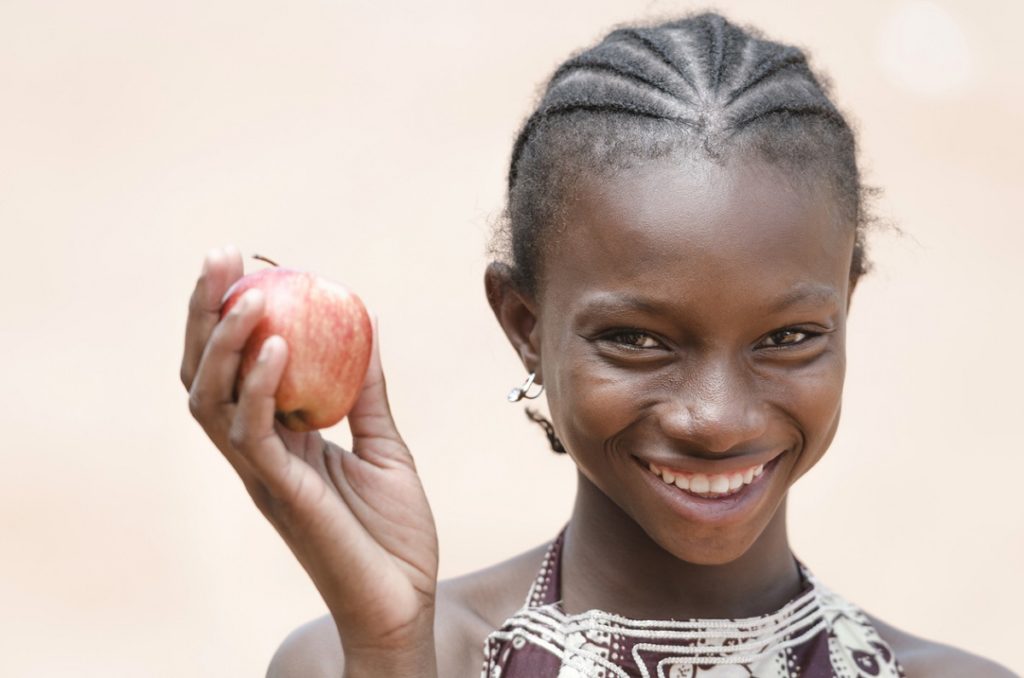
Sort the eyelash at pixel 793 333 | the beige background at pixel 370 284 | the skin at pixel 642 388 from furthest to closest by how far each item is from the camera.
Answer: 1. the beige background at pixel 370 284
2. the eyelash at pixel 793 333
3. the skin at pixel 642 388

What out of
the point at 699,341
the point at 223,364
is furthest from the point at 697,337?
the point at 223,364

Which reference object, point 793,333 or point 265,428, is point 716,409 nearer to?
point 793,333

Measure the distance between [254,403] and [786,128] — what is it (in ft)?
3.07

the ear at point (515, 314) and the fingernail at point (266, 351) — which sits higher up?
the ear at point (515, 314)

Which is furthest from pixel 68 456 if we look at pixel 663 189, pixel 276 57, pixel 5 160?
pixel 663 189

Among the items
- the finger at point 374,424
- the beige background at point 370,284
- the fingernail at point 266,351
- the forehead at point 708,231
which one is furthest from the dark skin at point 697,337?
the beige background at point 370,284

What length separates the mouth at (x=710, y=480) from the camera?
235 cm

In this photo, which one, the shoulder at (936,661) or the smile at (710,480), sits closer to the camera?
the smile at (710,480)

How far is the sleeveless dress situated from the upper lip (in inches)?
13.5

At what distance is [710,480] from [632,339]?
0.80ft

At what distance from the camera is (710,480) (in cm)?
235

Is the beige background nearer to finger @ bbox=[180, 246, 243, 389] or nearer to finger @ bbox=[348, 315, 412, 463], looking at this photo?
finger @ bbox=[348, 315, 412, 463]

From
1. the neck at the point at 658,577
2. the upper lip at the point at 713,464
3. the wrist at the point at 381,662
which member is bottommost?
the wrist at the point at 381,662

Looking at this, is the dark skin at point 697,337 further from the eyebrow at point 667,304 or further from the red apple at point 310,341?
the red apple at point 310,341
